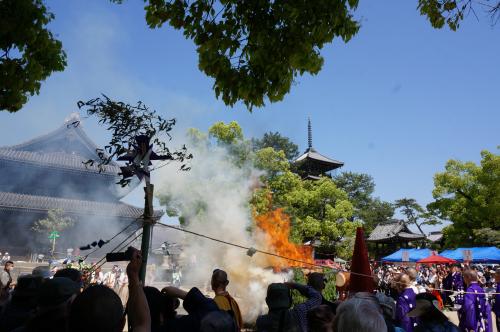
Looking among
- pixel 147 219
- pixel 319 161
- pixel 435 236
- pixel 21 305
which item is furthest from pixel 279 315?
pixel 435 236

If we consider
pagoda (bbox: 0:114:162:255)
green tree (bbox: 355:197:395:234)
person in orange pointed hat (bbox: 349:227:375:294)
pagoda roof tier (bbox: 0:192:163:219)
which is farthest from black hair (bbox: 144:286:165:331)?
green tree (bbox: 355:197:395:234)

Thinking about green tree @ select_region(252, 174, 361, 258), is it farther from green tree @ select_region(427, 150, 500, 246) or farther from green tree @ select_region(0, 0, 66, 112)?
green tree @ select_region(0, 0, 66, 112)

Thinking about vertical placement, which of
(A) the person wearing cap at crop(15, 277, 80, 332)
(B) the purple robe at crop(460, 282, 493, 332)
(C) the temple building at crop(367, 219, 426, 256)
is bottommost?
(B) the purple robe at crop(460, 282, 493, 332)

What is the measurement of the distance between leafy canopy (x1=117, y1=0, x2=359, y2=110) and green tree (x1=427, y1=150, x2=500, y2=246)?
28827 mm

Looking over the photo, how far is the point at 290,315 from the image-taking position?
365 cm

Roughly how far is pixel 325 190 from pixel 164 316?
2919 centimetres

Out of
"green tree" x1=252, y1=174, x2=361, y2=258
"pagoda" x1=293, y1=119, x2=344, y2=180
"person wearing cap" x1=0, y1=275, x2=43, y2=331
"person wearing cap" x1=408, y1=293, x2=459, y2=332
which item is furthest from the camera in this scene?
"pagoda" x1=293, y1=119, x2=344, y2=180

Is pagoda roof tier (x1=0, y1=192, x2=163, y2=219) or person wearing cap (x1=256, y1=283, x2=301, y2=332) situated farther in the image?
pagoda roof tier (x1=0, y1=192, x2=163, y2=219)

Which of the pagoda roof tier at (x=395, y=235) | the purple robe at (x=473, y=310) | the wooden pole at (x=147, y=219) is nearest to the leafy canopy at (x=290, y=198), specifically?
the pagoda roof tier at (x=395, y=235)

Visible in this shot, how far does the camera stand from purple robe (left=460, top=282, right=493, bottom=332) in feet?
25.0

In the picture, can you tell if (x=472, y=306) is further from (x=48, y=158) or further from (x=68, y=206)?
(x=48, y=158)

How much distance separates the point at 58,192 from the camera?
29.2m

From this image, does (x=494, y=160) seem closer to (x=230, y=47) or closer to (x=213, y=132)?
(x=213, y=132)

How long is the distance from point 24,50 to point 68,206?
23.7 m
